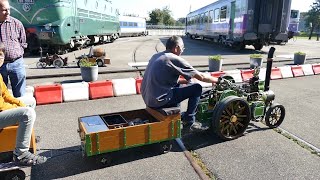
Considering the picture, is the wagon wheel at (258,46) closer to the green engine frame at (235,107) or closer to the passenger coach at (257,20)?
the passenger coach at (257,20)

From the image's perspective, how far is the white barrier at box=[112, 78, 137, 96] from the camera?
794 centimetres

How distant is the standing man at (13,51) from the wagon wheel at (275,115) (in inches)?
189

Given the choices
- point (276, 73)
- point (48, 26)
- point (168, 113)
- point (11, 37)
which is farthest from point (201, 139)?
point (48, 26)

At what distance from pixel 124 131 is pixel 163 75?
1.08 metres

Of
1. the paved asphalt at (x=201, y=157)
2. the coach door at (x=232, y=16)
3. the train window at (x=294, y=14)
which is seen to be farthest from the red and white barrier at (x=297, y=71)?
the train window at (x=294, y=14)

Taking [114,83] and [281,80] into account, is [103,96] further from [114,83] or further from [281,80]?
[281,80]

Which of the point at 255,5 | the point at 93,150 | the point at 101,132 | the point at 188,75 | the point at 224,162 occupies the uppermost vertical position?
the point at 255,5

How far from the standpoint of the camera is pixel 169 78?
4.40 m

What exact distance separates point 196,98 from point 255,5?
54.2 ft

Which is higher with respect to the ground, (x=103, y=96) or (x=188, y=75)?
(x=188, y=75)

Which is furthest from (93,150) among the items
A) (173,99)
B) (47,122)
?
(47,122)

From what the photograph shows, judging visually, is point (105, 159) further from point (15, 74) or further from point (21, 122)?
point (15, 74)

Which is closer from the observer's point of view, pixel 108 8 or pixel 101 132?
pixel 101 132

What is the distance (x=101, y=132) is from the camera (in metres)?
3.83
